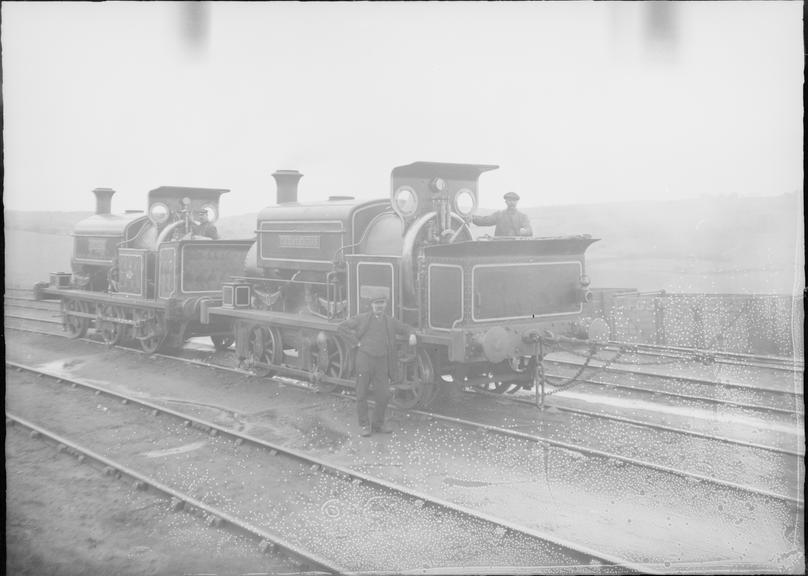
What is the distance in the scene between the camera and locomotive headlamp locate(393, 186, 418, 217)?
6953 mm

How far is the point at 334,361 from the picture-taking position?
27.7ft

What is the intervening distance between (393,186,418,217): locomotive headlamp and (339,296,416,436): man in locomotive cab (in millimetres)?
935

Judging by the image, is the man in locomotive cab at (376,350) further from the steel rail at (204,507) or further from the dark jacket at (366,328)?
the steel rail at (204,507)

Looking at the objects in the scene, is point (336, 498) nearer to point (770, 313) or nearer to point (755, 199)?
point (755, 199)

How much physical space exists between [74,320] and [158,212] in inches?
135

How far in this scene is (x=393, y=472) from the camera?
A: 5625 mm

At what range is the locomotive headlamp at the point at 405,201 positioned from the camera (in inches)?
274

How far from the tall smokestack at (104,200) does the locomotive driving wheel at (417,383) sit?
797cm

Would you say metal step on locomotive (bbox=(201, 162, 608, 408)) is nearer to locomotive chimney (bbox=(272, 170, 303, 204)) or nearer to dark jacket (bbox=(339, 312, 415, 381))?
dark jacket (bbox=(339, 312, 415, 381))

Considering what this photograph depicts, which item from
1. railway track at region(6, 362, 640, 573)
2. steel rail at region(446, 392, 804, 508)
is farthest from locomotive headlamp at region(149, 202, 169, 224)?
steel rail at region(446, 392, 804, 508)

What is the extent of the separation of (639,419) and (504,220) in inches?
96.6

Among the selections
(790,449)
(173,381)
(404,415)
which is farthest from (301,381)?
(790,449)

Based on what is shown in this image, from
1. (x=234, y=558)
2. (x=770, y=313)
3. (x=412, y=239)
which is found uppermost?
(x=412, y=239)

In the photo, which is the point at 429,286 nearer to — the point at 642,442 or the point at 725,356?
the point at 642,442
